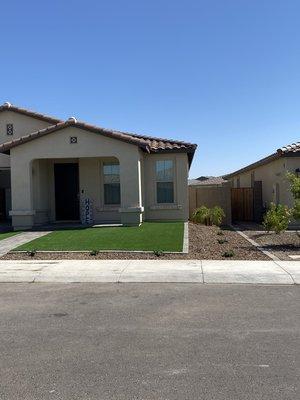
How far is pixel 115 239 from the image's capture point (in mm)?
15000

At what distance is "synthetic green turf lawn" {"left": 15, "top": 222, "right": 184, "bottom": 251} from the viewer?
13770mm

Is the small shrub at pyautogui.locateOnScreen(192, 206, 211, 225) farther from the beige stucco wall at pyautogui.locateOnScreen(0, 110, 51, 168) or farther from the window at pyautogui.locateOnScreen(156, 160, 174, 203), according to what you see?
the beige stucco wall at pyautogui.locateOnScreen(0, 110, 51, 168)

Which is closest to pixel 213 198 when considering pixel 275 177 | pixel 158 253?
pixel 275 177

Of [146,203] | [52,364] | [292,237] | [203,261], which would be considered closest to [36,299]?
[52,364]

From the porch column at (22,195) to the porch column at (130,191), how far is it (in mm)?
3394

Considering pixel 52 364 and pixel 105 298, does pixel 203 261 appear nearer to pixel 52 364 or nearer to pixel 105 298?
pixel 105 298

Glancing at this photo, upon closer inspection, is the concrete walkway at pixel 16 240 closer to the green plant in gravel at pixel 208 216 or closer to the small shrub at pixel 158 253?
the small shrub at pixel 158 253

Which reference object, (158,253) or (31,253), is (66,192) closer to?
(31,253)

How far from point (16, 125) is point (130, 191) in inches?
252

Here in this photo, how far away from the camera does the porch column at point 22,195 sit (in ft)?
60.6

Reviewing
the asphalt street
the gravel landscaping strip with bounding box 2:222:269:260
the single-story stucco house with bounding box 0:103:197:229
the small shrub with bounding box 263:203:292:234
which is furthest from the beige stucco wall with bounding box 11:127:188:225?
the asphalt street

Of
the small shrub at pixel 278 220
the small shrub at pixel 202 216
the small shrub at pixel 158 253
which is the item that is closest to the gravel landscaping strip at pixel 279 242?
the small shrub at pixel 278 220

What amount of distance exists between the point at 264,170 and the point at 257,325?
19334 mm

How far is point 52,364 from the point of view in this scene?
516cm
